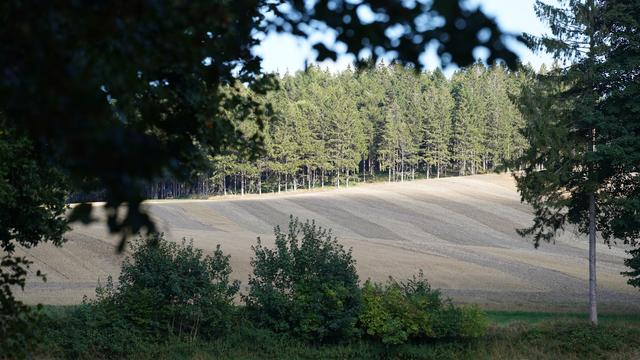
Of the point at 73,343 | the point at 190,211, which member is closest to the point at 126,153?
the point at 73,343

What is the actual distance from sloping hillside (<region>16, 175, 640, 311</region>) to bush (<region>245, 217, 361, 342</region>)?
41.6 ft

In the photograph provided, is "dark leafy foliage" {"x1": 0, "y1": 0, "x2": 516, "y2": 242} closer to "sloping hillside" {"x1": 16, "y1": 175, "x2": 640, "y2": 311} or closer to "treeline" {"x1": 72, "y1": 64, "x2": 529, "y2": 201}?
"sloping hillside" {"x1": 16, "y1": 175, "x2": 640, "y2": 311}

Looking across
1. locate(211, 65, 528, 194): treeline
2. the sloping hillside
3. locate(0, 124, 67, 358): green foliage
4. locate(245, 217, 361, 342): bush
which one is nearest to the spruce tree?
the sloping hillside

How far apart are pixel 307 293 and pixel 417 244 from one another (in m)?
35.4

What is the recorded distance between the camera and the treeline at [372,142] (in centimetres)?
12223

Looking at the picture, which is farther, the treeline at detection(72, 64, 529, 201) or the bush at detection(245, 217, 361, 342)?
the treeline at detection(72, 64, 529, 201)

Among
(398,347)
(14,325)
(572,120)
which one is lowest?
(398,347)

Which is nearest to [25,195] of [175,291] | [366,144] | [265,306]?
[175,291]

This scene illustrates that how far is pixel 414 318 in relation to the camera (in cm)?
2552

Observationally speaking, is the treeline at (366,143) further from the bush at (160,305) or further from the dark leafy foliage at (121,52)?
the dark leafy foliage at (121,52)

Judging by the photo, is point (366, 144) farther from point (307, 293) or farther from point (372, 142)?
point (307, 293)

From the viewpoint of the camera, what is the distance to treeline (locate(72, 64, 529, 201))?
122 meters

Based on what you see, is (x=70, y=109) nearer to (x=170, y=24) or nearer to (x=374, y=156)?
(x=170, y=24)

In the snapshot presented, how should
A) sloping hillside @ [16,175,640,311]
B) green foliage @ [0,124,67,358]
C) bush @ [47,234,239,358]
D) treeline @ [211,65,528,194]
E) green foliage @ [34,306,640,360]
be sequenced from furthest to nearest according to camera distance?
treeline @ [211,65,528,194] < sloping hillside @ [16,175,640,311] < green foliage @ [34,306,640,360] < bush @ [47,234,239,358] < green foliage @ [0,124,67,358]
